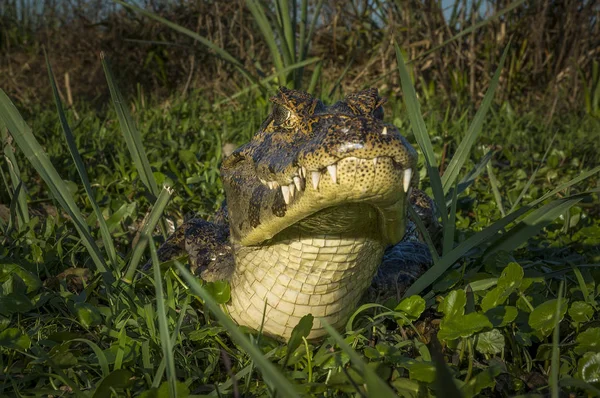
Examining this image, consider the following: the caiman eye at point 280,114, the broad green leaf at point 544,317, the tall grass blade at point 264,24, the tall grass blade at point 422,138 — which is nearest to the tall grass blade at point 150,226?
the caiman eye at point 280,114

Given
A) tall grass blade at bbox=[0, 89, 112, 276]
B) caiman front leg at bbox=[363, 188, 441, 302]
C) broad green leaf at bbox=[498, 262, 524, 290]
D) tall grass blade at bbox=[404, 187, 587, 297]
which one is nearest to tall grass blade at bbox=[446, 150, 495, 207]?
caiman front leg at bbox=[363, 188, 441, 302]

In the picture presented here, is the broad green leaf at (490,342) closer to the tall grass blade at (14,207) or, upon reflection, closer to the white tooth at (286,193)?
the white tooth at (286,193)

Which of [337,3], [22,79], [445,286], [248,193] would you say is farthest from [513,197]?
[22,79]

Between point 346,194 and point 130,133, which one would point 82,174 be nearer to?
point 130,133

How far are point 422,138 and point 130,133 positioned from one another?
1.12m

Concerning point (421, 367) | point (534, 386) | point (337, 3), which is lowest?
point (534, 386)

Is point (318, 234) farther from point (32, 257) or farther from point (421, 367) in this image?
point (32, 257)

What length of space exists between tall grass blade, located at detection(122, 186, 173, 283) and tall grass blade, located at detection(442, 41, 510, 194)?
116 cm

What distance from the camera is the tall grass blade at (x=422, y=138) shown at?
2.32 metres

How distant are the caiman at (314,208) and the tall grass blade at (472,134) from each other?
1.79 feet

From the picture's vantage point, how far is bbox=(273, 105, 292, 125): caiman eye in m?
1.90

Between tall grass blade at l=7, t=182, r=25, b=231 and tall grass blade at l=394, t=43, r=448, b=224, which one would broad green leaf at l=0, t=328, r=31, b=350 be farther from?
tall grass blade at l=394, t=43, r=448, b=224

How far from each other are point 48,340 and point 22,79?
7037 mm

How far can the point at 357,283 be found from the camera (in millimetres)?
1976
